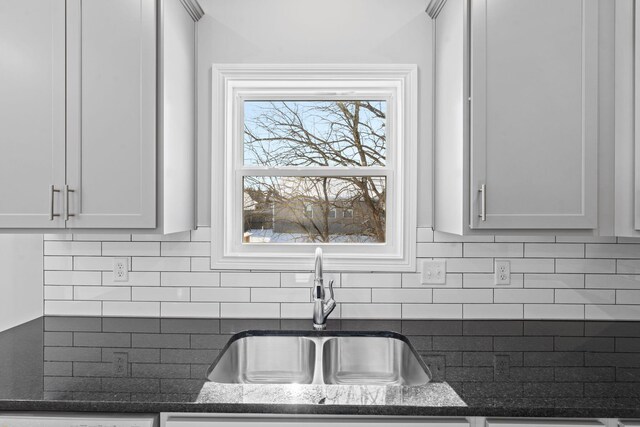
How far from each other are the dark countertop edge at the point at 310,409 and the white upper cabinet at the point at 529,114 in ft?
2.15

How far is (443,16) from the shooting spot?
1883mm

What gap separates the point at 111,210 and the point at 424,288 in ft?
4.45

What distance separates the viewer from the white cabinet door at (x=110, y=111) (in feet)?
5.36

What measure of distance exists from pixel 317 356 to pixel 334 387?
51 cm

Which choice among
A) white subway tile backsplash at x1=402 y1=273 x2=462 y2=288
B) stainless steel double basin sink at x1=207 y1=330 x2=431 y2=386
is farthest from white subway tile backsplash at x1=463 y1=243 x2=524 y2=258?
stainless steel double basin sink at x1=207 y1=330 x2=431 y2=386

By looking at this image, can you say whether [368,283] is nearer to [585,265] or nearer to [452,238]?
[452,238]

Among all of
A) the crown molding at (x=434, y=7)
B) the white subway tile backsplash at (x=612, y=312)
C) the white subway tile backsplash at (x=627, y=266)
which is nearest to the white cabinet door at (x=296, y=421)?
the white subway tile backsplash at (x=612, y=312)

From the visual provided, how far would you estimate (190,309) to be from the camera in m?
2.05

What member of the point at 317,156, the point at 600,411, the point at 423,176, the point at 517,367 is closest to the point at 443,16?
the point at 423,176

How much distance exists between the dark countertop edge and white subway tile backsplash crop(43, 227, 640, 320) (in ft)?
2.82

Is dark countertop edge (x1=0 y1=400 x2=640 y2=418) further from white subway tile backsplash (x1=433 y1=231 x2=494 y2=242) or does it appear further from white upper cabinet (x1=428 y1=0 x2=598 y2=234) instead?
white subway tile backsplash (x1=433 y1=231 x2=494 y2=242)

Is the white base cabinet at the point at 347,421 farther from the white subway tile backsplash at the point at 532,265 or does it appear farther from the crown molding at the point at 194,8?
the crown molding at the point at 194,8

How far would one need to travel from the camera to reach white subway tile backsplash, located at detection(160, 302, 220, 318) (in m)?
2.05

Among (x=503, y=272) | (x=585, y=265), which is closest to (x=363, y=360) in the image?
(x=503, y=272)
